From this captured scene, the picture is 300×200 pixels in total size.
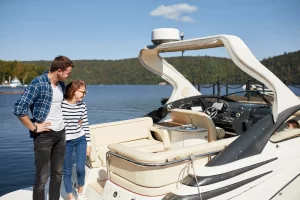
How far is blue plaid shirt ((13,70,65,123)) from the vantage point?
2.40m

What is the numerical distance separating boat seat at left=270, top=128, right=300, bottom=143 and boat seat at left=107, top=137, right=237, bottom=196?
0.67 metres

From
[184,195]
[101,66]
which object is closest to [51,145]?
[184,195]

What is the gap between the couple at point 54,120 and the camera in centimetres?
246

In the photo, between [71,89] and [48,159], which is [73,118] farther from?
[48,159]

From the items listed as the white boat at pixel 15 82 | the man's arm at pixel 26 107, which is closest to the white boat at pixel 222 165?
the man's arm at pixel 26 107

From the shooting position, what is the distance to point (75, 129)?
298 cm

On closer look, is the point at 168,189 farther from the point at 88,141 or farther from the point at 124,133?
the point at 124,133

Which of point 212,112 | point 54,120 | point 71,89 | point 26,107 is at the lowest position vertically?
point 212,112

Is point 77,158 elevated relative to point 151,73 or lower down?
lower down

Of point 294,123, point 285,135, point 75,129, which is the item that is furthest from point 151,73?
point 75,129

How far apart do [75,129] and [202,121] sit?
1.88 metres

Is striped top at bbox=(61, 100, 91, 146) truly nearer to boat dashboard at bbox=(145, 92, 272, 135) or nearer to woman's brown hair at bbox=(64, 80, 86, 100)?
woman's brown hair at bbox=(64, 80, 86, 100)

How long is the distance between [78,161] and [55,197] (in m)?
0.41

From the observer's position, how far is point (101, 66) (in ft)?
356
